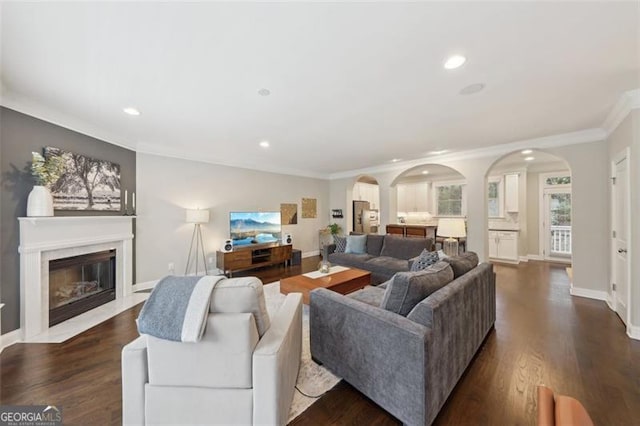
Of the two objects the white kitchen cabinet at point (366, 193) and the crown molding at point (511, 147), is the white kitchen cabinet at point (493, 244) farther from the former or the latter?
the white kitchen cabinet at point (366, 193)

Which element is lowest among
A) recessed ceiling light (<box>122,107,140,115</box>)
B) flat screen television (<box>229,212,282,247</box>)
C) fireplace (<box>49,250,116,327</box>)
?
fireplace (<box>49,250,116,327</box>)

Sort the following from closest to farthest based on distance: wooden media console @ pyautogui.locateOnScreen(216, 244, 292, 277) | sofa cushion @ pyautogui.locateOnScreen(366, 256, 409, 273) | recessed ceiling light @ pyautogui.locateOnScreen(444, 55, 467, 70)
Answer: recessed ceiling light @ pyautogui.locateOnScreen(444, 55, 467, 70) → sofa cushion @ pyautogui.locateOnScreen(366, 256, 409, 273) → wooden media console @ pyautogui.locateOnScreen(216, 244, 292, 277)

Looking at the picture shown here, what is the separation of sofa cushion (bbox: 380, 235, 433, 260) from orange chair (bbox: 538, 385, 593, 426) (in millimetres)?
3837

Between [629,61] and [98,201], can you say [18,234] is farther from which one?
[629,61]

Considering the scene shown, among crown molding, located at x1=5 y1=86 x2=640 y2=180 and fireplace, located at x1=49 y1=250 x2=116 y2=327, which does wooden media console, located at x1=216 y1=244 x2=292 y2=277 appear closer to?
fireplace, located at x1=49 y1=250 x2=116 y2=327

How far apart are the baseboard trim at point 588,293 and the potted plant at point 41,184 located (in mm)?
7302

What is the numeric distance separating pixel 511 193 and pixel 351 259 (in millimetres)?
5073

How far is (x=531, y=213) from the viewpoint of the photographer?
21.9 ft

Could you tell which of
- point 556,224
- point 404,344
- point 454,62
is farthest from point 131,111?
point 556,224

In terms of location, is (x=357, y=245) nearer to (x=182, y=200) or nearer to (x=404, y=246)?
(x=404, y=246)

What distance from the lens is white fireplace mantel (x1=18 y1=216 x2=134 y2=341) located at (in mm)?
2566

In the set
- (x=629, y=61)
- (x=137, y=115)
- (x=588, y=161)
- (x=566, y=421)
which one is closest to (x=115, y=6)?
(x=137, y=115)

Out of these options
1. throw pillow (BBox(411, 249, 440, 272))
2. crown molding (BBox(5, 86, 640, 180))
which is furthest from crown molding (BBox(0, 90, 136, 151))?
throw pillow (BBox(411, 249, 440, 272))

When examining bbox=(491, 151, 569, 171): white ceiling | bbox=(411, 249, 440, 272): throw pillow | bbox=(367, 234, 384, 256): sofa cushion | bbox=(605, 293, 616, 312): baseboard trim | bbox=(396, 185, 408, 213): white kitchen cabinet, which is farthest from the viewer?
bbox=(396, 185, 408, 213): white kitchen cabinet
